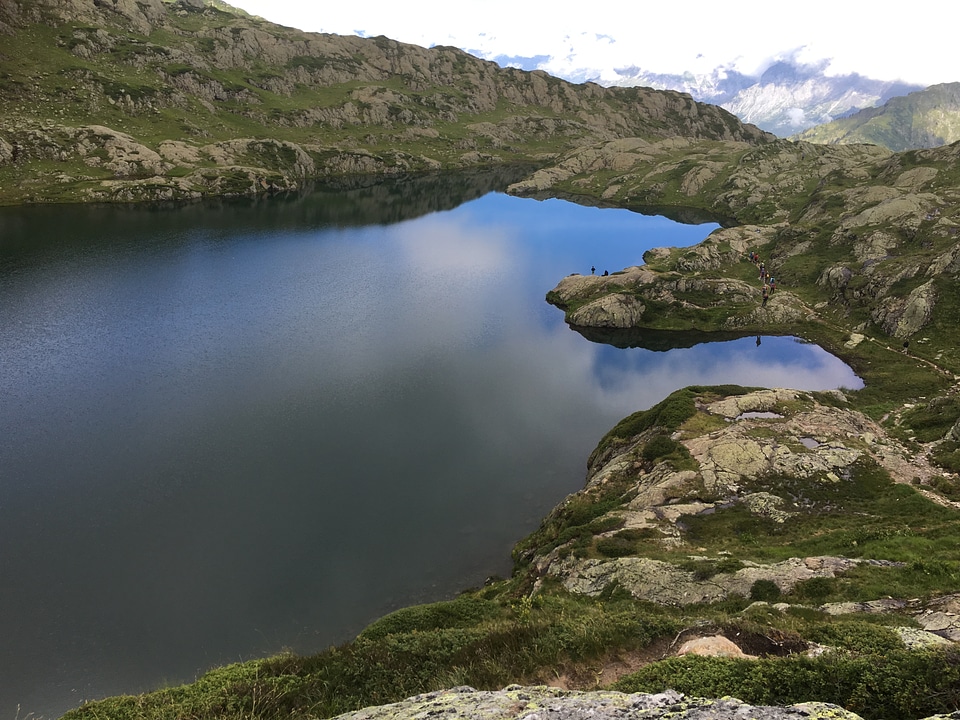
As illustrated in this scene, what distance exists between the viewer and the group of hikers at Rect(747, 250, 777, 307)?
336ft

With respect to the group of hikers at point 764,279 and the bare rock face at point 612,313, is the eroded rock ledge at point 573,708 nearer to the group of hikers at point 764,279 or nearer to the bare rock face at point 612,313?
the bare rock face at point 612,313

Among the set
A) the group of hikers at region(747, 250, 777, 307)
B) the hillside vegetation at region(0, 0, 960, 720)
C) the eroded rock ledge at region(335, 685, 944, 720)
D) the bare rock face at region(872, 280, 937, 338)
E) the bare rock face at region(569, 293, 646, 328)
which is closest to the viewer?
the eroded rock ledge at region(335, 685, 944, 720)

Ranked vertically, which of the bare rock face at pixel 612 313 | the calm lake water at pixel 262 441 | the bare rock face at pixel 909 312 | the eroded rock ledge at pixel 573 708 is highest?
the bare rock face at pixel 909 312

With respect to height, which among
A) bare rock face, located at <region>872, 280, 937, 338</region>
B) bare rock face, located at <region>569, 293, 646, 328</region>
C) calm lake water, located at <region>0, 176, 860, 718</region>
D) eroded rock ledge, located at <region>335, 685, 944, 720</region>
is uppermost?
bare rock face, located at <region>872, 280, 937, 338</region>

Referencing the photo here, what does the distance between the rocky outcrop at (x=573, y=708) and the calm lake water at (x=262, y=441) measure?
24.8m

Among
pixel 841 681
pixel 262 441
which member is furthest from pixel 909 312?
Answer: pixel 262 441

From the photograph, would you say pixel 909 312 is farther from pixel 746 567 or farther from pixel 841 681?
pixel 841 681

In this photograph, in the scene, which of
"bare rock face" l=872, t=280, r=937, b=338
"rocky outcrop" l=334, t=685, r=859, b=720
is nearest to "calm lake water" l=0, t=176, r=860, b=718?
"bare rock face" l=872, t=280, r=937, b=338

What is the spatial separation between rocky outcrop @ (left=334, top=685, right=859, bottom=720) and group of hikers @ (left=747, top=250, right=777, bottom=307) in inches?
3990

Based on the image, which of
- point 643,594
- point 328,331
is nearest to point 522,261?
point 328,331

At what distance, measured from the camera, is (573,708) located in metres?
14.0

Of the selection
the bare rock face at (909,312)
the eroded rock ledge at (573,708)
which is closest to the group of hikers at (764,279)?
the bare rock face at (909,312)

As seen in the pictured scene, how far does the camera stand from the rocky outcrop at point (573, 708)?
12.4m

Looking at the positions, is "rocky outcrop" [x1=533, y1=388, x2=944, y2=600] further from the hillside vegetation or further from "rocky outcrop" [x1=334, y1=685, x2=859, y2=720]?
"rocky outcrop" [x1=334, y1=685, x2=859, y2=720]
